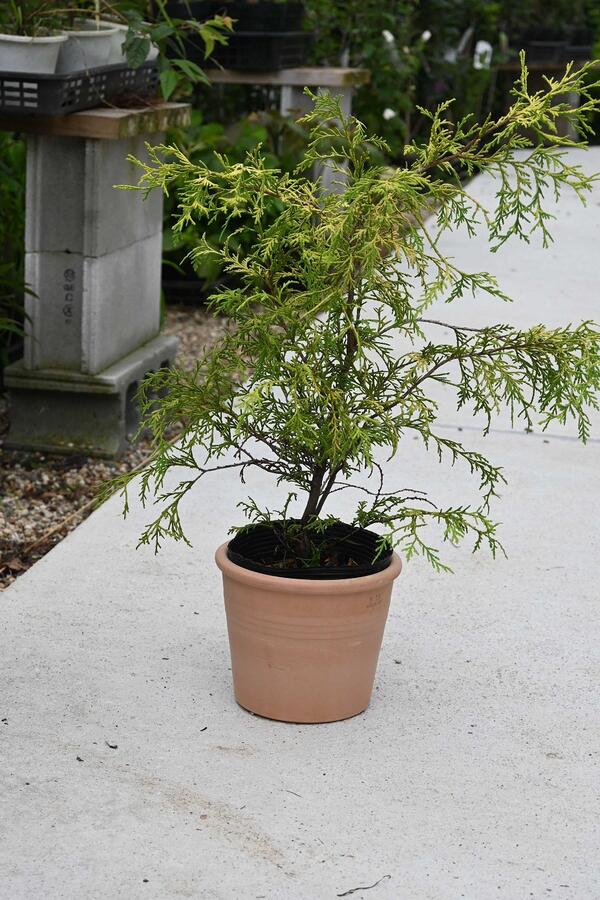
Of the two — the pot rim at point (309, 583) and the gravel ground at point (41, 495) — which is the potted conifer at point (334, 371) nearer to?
the pot rim at point (309, 583)

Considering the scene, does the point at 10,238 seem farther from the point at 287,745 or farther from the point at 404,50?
the point at 404,50

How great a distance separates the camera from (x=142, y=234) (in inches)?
197

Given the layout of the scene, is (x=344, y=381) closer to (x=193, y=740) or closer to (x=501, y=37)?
(x=193, y=740)

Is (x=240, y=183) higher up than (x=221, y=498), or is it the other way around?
(x=240, y=183)

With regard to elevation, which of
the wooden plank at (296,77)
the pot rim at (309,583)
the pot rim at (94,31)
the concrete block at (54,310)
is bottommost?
the pot rim at (309,583)

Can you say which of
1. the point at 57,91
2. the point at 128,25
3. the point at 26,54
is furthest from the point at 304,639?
the point at 128,25

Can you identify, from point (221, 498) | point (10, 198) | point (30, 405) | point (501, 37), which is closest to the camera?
point (221, 498)

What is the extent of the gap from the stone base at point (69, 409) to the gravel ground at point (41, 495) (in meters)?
0.05

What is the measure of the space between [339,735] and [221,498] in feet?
5.35

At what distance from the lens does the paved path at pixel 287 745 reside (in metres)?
2.36

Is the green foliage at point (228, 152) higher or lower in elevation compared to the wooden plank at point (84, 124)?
lower

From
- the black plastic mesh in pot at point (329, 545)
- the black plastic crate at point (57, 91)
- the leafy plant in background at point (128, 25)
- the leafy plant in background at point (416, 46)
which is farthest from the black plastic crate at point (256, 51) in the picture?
the black plastic mesh in pot at point (329, 545)

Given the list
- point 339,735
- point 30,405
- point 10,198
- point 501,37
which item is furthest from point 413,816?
point 501,37

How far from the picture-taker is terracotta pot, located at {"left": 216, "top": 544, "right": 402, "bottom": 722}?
2770 mm
